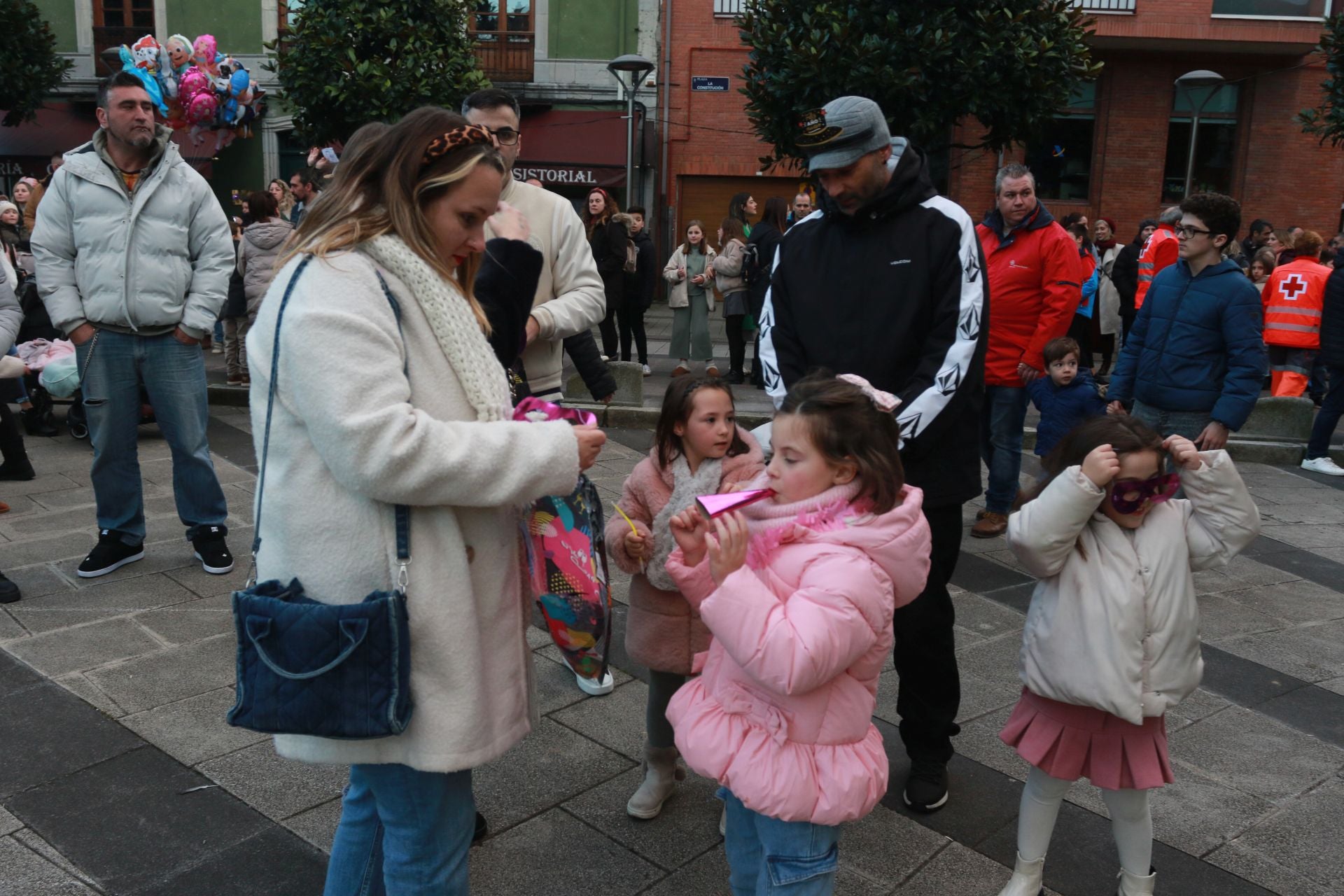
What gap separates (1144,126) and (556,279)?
65.9 feet

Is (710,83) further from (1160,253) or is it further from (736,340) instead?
(1160,253)

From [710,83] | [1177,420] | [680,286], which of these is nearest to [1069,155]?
[710,83]

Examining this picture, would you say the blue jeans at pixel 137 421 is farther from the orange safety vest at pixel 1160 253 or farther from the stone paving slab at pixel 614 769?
the orange safety vest at pixel 1160 253

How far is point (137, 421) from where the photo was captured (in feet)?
16.4

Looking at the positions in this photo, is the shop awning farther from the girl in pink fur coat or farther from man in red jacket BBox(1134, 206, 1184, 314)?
the girl in pink fur coat

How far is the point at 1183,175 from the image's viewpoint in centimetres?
2117

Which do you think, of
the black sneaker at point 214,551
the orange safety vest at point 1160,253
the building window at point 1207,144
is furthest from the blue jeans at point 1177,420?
the building window at point 1207,144

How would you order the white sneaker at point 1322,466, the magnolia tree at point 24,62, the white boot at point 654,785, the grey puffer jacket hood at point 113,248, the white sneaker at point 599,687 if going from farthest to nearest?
1. the magnolia tree at point 24,62
2. the white sneaker at point 1322,466
3. the grey puffer jacket hood at point 113,248
4. the white sneaker at point 599,687
5. the white boot at point 654,785

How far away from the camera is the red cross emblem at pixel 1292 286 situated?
1022 centimetres

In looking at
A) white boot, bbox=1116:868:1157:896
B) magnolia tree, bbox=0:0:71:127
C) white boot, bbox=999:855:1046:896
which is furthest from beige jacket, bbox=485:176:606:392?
magnolia tree, bbox=0:0:71:127

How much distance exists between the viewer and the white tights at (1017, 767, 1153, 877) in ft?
8.91

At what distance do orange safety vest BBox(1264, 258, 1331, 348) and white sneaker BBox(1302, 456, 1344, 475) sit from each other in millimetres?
2152

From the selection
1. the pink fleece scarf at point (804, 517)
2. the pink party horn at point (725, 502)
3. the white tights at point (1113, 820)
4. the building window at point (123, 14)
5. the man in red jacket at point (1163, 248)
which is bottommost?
the white tights at point (1113, 820)

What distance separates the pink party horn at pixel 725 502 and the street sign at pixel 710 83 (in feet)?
66.7
